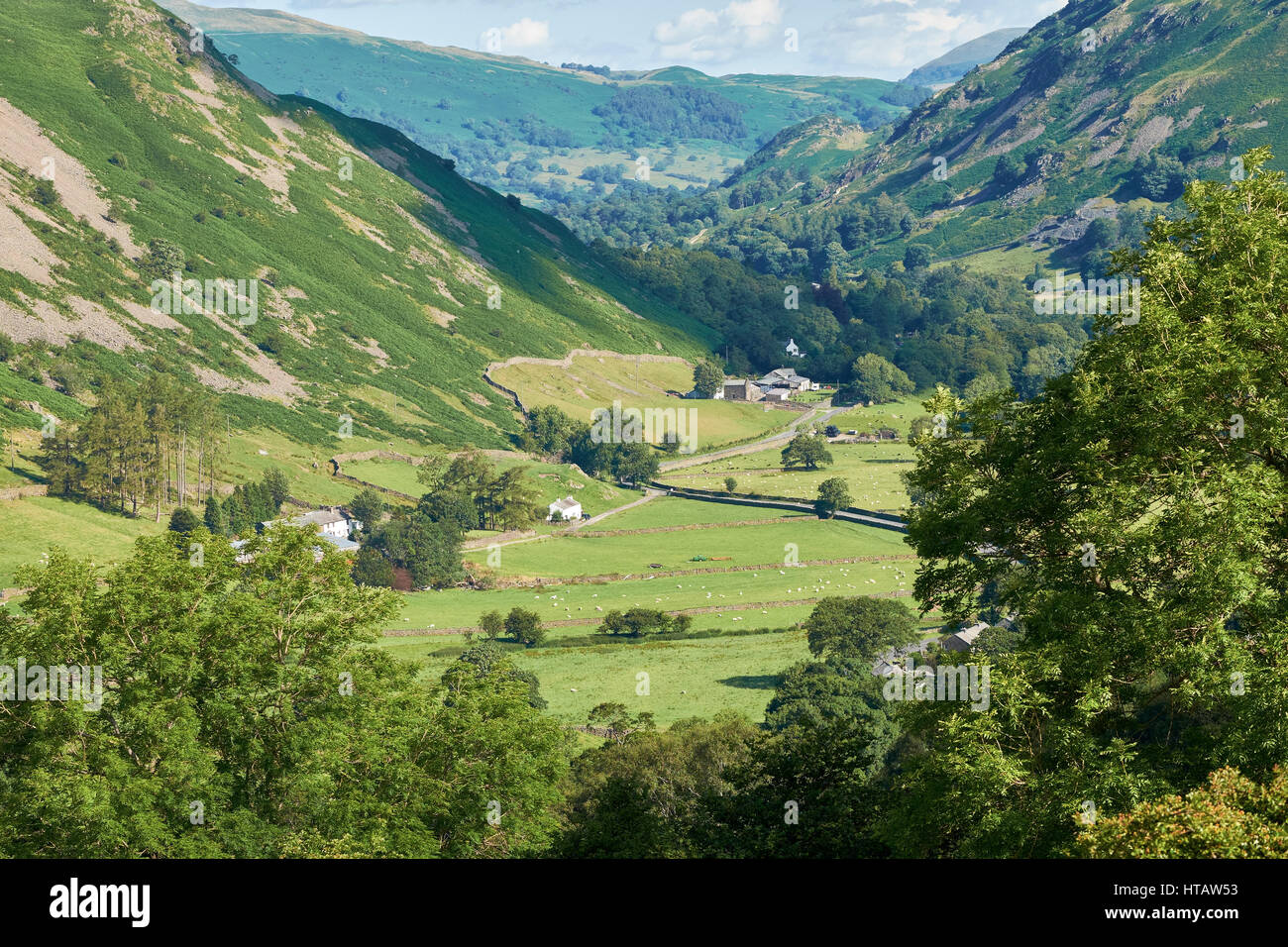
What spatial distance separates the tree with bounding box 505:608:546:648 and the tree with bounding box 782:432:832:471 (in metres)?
81.4

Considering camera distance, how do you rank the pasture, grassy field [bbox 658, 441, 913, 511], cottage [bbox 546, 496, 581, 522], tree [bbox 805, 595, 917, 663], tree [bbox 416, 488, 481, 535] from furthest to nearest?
grassy field [bbox 658, 441, 913, 511]
cottage [bbox 546, 496, 581, 522]
tree [bbox 416, 488, 481, 535]
the pasture
tree [bbox 805, 595, 917, 663]

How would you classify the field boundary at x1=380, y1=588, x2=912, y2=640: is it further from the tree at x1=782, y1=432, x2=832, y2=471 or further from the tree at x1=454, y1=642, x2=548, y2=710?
the tree at x1=782, y1=432, x2=832, y2=471

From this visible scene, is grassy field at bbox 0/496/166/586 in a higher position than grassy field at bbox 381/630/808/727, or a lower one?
higher

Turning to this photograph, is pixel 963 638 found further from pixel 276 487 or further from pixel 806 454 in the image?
pixel 276 487

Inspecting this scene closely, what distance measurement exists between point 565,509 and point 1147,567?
130134 mm

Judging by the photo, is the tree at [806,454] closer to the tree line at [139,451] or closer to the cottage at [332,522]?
the cottage at [332,522]

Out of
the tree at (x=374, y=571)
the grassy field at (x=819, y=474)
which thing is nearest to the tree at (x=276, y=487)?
the tree at (x=374, y=571)

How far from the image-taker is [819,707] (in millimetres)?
79000

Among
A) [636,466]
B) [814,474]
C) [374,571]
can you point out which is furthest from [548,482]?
[374,571]

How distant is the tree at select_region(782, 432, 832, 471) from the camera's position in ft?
592

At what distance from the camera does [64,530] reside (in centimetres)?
12181

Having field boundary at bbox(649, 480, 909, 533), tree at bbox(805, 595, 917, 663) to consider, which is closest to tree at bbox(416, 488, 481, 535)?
field boundary at bbox(649, 480, 909, 533)

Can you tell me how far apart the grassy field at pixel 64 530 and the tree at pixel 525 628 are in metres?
39.8
